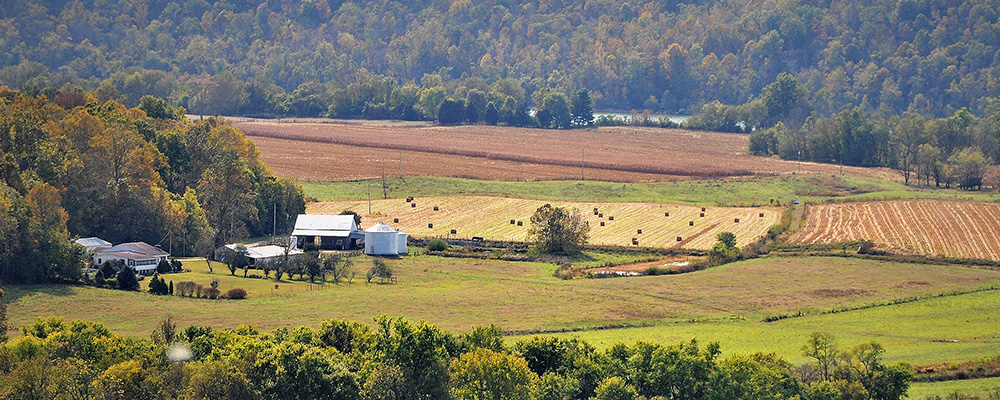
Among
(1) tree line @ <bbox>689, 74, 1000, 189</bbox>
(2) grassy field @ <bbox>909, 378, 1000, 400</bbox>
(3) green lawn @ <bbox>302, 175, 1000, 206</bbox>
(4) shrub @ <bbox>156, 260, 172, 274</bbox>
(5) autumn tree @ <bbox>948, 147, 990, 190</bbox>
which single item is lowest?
(2) grassy field @ <bbox>909, 378, 1000, 400</bbox>

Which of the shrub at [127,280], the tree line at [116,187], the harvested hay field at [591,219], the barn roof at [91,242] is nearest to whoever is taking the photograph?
the shrub at [127,280]

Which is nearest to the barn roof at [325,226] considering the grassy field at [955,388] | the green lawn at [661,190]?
the green lawn at [661,190]

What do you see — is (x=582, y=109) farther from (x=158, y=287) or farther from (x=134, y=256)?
(x=158, y=287)

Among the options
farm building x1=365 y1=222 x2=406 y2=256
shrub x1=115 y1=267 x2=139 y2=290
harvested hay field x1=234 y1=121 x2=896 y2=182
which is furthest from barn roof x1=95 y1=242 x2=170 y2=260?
harvested hay field x1=234 y1=121 x2=896 y2=182

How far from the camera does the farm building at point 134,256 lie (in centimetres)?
6812

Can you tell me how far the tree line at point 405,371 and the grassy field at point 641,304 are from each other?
879 cm

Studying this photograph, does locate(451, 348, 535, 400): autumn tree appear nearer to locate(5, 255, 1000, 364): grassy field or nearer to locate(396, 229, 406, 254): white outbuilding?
locate(5, 255, 1000, 364): grassy field

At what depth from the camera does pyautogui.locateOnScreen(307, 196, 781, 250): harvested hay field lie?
82.7 m

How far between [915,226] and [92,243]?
53.0m

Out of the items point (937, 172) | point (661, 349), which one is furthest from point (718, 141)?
point (661, 349)

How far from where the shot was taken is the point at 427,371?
40.1 metres

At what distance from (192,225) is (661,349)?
4422cm

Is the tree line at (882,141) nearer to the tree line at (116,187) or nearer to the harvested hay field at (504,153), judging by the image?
the harvested hay field at (504,153)

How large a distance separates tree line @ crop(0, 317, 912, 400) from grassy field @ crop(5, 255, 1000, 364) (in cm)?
879
